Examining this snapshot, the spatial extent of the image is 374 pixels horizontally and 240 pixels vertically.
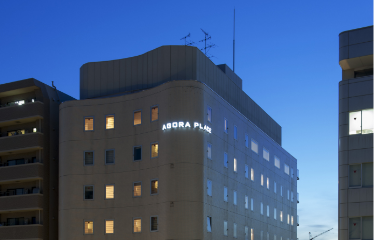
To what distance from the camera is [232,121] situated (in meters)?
74.7

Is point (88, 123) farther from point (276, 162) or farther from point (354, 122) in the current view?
point (276, 162)

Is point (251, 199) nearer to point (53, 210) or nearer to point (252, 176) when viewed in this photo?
point (252, 176)

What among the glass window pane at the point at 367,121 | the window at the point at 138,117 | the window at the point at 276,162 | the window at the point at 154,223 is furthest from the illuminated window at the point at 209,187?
the window at the point at 276,162

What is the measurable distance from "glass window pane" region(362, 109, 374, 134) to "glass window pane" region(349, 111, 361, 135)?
1.40ft

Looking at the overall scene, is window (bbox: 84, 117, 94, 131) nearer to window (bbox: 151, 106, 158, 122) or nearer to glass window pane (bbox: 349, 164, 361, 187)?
window (bbox: 151, 106, 158, 122)

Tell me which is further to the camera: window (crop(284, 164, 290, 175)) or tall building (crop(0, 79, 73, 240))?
window (crop(284, 164, 290, 175))

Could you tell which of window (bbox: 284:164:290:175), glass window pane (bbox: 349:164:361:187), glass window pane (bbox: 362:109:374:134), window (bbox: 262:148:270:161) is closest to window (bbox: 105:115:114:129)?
window (bbox: 262:148:270:161)

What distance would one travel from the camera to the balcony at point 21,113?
248 feet

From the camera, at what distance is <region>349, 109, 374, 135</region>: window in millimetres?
44156

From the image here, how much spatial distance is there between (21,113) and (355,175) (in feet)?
173

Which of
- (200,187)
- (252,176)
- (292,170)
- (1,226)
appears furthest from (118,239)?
(292,170)

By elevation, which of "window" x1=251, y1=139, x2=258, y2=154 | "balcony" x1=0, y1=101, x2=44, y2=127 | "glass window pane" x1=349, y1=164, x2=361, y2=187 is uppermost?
"balcony" x1=0, y1=101, x2=44, y2=127

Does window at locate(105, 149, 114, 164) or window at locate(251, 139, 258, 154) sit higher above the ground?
window at locate(251, 139, 258, 154)

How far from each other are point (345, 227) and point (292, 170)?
67.5 metres
